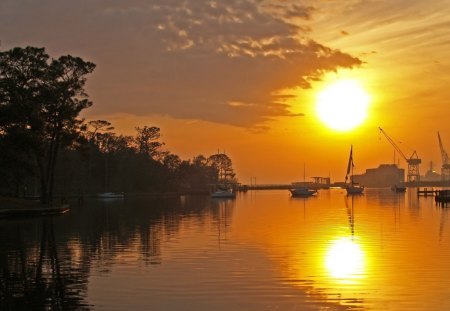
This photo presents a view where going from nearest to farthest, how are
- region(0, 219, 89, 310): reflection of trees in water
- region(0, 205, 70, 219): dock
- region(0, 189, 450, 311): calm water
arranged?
region(0, 219, 89, 310): reflection of trees in water
region(0, 189, 450, 311): calm water
region(0, 205, 70, 219): dock

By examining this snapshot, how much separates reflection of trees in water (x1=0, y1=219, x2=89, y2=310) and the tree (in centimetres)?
3435

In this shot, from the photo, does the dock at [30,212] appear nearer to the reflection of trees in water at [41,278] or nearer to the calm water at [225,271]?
the calm water at [225,271]

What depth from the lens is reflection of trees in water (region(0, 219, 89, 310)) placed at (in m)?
23.3

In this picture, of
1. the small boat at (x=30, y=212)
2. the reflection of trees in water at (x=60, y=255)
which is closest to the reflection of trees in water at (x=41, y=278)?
the reflection of trees in water at (x=60, y=255)

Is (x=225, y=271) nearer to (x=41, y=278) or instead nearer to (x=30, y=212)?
(x=41, y=278)

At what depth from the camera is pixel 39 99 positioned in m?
82.9

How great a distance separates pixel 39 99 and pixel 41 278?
191 feet

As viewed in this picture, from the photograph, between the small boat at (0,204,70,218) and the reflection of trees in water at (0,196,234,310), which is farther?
the small boat at (0,204,70,218)

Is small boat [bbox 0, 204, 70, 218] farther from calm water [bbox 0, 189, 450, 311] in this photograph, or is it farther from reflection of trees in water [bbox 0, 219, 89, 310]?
reflection of trees in water [bbox 0, 219, 89, 310]

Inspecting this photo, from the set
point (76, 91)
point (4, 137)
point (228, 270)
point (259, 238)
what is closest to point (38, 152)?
point (4, 137)

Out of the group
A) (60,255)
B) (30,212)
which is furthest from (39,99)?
(60,255)

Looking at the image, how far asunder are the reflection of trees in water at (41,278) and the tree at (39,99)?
3435cm

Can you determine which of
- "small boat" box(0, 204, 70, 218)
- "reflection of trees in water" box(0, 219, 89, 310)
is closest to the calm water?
"reflection of trees in water" box(0, 219, 89, 310)

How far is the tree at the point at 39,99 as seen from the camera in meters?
74.6
